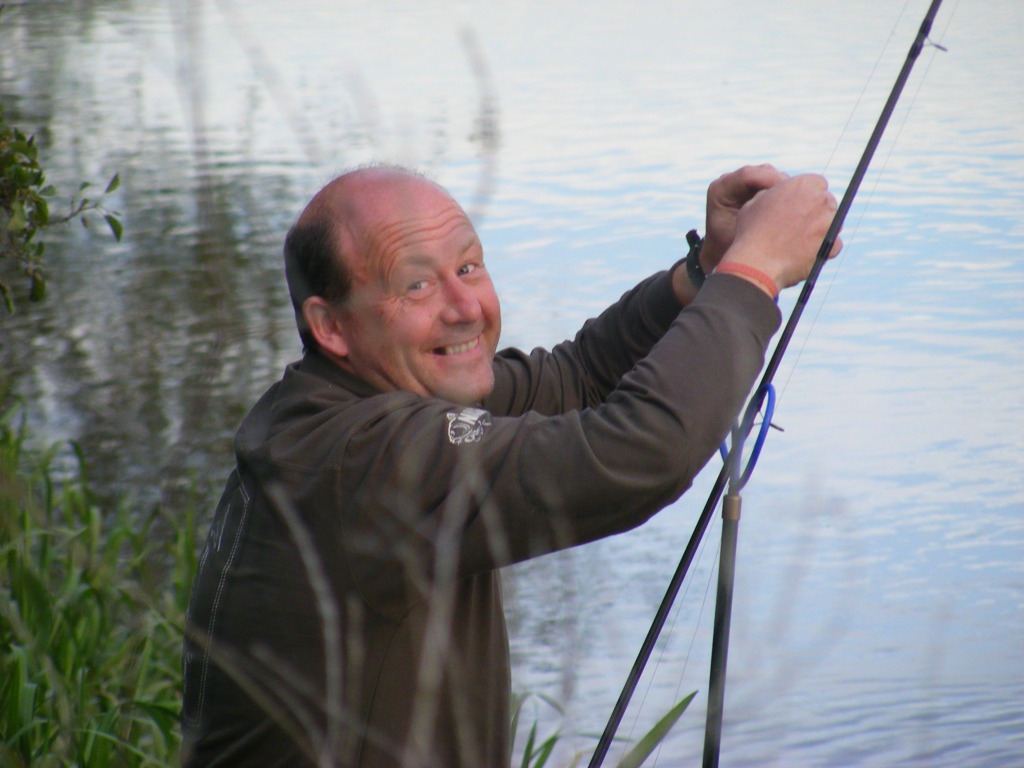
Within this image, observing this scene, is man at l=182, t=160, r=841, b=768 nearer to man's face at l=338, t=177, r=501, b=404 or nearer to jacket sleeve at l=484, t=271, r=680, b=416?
man's face at l=338, t=177, r=501, b=404

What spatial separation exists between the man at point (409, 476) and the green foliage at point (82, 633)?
2.59 ft

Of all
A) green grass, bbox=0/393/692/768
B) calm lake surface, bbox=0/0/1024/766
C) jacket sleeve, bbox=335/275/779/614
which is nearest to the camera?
jacket sleeve, bbox=335/275/779/614

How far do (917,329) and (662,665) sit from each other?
2736 mm

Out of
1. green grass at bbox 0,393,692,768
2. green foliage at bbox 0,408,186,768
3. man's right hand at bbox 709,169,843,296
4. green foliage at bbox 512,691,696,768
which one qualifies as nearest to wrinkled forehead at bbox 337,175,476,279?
man's right hand at bbox 709,169,843,296

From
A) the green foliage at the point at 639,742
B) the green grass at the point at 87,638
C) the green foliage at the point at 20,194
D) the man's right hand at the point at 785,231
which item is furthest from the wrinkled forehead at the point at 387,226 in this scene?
the green foliage at the point at 20,194

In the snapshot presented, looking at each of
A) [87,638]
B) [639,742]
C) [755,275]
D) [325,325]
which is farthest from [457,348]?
[87,638]

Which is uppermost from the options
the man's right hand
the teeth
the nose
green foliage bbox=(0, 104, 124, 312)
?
the man's right hand

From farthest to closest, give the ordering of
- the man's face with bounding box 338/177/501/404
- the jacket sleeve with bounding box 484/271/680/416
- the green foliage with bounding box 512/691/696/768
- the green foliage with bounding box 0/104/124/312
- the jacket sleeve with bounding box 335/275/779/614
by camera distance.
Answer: the green foliage with bounding box 0/104/124/312 < the jacket sleeve with bounding box 484/271/680/416 < the green foliage with bounding box 512/691/696/768 < the man's face with bounding box 338/177/501/404 < the jacket sleeve with bounding box 335/275/779/614

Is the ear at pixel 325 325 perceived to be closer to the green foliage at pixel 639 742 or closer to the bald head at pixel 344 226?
the bald head at pixel 344 226

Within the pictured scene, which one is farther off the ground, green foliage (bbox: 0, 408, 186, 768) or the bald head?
the bald head

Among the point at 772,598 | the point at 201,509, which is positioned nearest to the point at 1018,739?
the point at 772,598

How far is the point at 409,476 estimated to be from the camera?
1.72m

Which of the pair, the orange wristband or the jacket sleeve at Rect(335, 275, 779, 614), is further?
the orange wristband

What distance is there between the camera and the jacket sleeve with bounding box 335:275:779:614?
1650 mm
